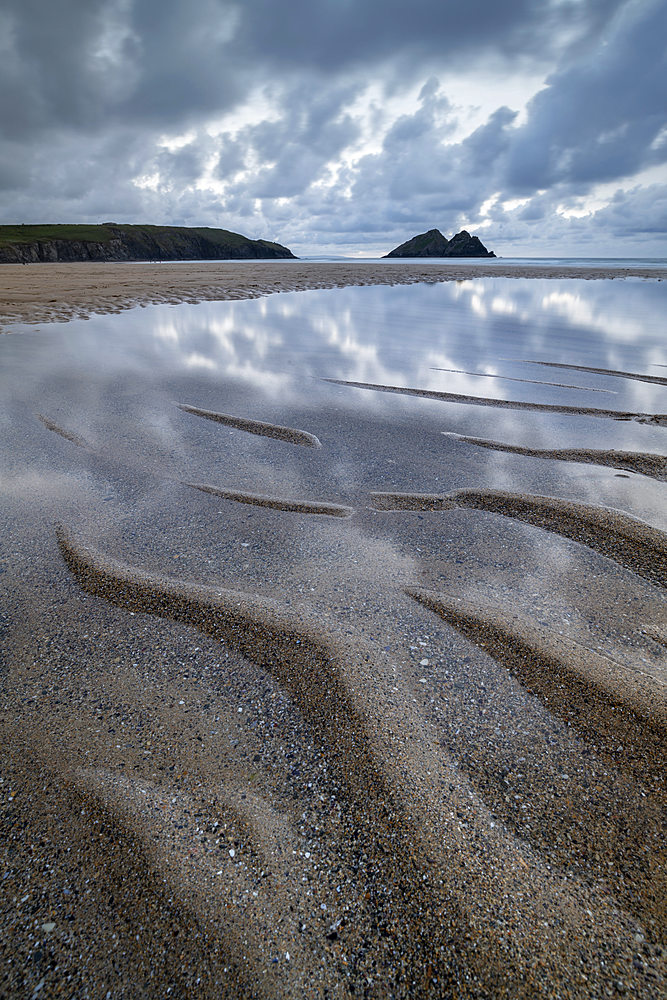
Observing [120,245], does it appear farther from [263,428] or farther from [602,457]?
[602,457]

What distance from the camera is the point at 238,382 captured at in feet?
30.1

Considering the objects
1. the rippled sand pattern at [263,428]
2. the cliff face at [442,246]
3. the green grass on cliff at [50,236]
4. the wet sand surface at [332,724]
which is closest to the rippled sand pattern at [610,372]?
the wet sand surface at [332,724]

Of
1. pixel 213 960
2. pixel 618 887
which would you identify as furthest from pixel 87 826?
pixel 618 887

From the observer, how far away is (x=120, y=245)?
115062 millimetres

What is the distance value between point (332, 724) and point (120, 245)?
139206 mm


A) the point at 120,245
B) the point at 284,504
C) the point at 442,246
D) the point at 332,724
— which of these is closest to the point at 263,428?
the point at 284,504

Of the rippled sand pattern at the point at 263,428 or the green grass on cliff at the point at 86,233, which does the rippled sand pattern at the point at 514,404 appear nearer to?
the rippled sand pattern at the point at 263,428

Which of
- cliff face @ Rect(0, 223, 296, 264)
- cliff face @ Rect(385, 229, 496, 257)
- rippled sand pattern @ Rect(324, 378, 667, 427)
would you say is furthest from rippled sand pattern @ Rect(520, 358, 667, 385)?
cliff face @ Rect(385, 229, 496, 257)

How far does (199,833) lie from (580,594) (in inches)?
106

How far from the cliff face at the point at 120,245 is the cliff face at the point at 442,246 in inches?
2122

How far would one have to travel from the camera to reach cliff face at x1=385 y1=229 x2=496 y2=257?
180137mm

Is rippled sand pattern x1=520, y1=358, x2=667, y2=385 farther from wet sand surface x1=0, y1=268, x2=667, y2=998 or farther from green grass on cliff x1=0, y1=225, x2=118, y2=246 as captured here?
green grass on cliff x1=0, y1=225, x2=118, y2=246

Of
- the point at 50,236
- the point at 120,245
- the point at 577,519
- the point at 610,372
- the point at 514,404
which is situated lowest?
the point at 577,519

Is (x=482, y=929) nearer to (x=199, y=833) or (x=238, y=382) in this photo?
(x=199, y=833)
